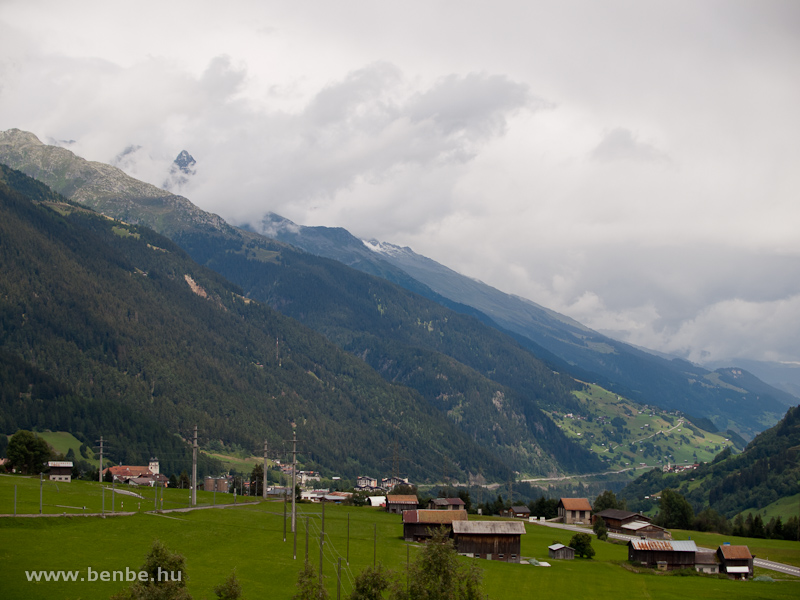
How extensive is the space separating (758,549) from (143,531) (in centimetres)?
10066

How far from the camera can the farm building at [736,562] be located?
107312 millimetres

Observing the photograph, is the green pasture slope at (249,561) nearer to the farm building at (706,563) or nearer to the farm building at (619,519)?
the farm building at (706,563)

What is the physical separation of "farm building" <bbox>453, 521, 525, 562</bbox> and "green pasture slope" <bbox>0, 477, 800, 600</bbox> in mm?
4597

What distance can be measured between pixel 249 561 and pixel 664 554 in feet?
200

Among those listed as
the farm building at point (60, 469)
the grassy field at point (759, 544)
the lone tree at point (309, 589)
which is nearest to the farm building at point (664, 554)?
the grassy field at point (759, 544)

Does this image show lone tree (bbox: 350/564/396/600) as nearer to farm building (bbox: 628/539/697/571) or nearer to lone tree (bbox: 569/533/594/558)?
lone tree (bbox: 569/533/594/558)

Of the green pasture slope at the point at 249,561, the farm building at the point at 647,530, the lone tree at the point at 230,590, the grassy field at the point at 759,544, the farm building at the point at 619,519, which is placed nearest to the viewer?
the lone tree at the point at 230,590

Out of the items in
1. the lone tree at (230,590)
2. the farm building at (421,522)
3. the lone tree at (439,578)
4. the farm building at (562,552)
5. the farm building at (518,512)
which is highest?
the lone tree at (439,578)

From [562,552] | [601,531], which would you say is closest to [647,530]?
[601,531]

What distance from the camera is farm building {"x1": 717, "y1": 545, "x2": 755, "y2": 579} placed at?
107 meters

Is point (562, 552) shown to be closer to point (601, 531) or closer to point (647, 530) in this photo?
point (601, 531)

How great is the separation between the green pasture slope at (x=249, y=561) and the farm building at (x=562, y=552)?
2.12 m

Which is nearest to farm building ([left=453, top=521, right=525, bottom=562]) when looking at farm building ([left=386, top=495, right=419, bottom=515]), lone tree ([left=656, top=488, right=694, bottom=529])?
farm building ([left=386, top=495, right=419, bottom=515])

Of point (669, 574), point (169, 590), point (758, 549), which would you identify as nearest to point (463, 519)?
point (669, 574)
